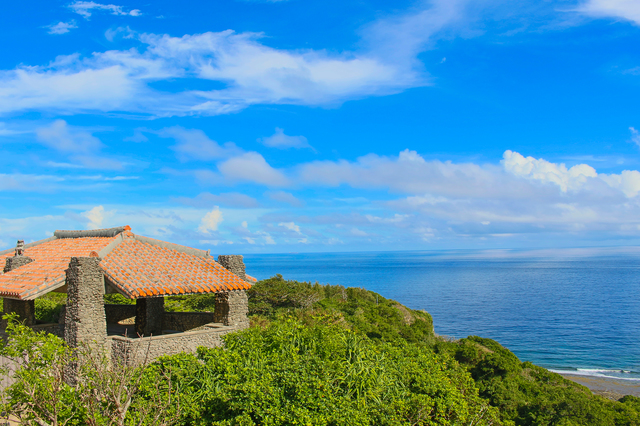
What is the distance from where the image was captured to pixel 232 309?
52.9ft

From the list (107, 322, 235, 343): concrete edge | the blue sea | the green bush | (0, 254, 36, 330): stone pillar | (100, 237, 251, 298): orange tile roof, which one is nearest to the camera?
(107, 322, 235, 343): concrete edge

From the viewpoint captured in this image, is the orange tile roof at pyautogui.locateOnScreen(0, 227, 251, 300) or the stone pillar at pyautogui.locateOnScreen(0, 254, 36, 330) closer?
the orange tile roof at pyautogui.locateOnScreen(0, 227, 251, 300)

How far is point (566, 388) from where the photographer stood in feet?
80.7

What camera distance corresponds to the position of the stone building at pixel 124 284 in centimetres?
1320

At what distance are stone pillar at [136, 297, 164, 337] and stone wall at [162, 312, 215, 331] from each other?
30 cm

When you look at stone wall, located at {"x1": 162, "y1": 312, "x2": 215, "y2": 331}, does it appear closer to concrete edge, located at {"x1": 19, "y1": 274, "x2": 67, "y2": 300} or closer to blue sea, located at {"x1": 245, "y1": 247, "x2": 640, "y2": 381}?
concrete edge, located at {"x1": 19, "y1": 274, "x2": 67, "y2": 300}

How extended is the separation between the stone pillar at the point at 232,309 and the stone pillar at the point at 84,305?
4.13m

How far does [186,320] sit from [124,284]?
5376 mm

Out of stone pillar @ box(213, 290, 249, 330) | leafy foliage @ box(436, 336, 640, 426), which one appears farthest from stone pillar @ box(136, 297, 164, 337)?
leafy foliage @ box(436, 336, 640, 426)

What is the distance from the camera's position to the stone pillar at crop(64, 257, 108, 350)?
42.5 feet

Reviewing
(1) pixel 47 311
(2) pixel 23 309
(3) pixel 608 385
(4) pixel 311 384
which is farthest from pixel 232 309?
(3) pixel 608 385

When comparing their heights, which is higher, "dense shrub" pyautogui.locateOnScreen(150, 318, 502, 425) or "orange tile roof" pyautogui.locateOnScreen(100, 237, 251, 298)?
"orange tile roof" pyautogui.locateOnScreen(100, 237, 251, 298)

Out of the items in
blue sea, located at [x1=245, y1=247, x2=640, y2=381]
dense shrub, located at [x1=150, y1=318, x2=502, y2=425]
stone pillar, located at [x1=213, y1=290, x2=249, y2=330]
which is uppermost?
stone pillar, located at [x1=213, y1=290, x2=249, y2=330]

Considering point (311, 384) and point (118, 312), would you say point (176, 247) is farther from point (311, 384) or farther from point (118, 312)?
point (311, 384)
